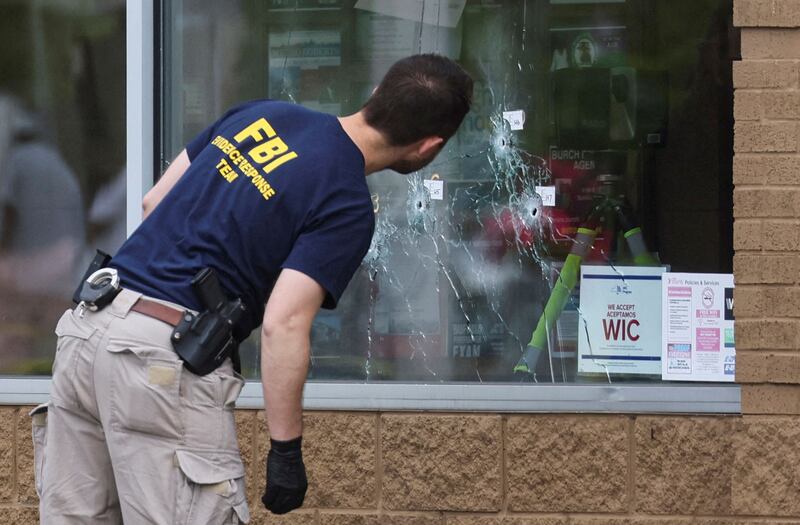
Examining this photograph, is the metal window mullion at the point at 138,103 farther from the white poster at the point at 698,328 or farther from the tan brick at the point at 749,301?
the tan brick at the point at 749,301

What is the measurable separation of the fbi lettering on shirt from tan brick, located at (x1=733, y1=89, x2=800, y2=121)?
2.22 m

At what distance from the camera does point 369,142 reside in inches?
140

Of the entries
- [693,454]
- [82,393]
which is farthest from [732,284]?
[82,393]

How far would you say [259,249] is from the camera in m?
3.40

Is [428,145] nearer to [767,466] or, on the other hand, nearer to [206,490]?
[206,490]

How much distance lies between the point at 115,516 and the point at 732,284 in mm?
2735

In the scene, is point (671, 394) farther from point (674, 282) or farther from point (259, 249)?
point (259, 249)

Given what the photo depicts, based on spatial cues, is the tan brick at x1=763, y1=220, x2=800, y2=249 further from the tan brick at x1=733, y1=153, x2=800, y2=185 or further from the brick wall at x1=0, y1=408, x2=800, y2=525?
the brick wall at x1=0, y1=408, x2=800, y2=525

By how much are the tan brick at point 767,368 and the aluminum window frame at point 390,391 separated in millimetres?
122

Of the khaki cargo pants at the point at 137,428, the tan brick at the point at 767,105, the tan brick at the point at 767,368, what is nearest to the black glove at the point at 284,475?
the khaki cargo pants at the point at 137,428

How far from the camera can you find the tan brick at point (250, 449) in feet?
17.3

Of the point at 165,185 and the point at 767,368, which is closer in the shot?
the point at 165,185

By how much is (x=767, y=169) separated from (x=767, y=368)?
746 millimetres

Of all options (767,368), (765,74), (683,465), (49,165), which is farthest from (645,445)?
(49,165)
